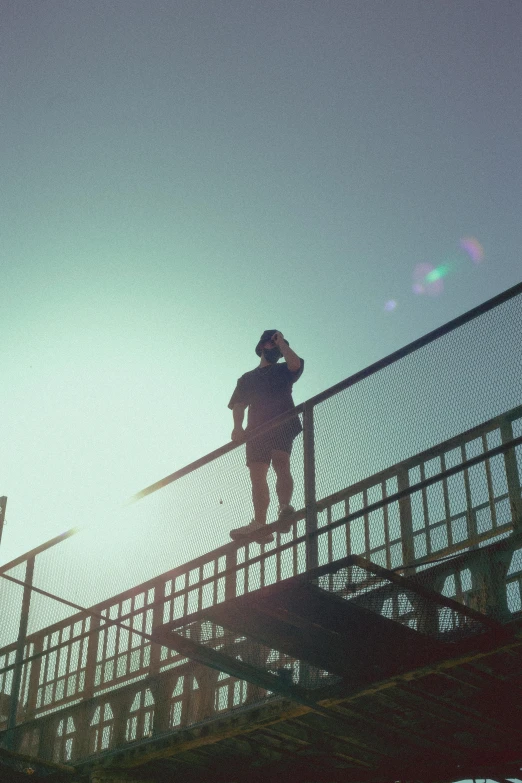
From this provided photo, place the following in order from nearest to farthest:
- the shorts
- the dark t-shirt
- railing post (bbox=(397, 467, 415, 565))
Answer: railing post (bbox=(397, 467, 415, 565)), the shorts, the dark t-shirt

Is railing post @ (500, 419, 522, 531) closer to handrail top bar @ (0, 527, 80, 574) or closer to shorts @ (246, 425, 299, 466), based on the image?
shorts @ (246, 425, 299, 466)

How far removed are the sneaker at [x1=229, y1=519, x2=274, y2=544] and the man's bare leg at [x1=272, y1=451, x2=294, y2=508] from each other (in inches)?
11.0

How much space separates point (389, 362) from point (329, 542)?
136 centimetres

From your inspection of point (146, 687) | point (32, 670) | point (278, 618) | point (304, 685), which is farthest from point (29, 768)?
point (278, 618)

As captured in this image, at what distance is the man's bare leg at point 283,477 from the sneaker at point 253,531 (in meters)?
0.28

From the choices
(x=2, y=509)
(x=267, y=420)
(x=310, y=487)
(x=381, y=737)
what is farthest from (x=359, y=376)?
(x=2, y=509)

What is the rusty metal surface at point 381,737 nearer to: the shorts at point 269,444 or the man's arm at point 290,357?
the shorts at point 269,444

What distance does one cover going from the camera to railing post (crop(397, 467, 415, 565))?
6.24 m

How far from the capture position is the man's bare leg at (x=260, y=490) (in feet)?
24.6

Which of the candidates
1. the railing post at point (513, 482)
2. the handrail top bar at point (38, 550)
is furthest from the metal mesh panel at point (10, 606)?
the railing post at point (513, 482)

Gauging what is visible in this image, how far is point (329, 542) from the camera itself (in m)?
6.74

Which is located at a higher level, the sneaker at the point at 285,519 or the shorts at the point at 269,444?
the shorts at the point at 269,444

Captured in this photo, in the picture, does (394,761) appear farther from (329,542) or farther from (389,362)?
(389,362)

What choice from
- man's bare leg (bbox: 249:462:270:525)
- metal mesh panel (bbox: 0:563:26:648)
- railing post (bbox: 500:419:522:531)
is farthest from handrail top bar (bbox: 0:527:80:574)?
railing post (bbox: 500:419:522:531)
